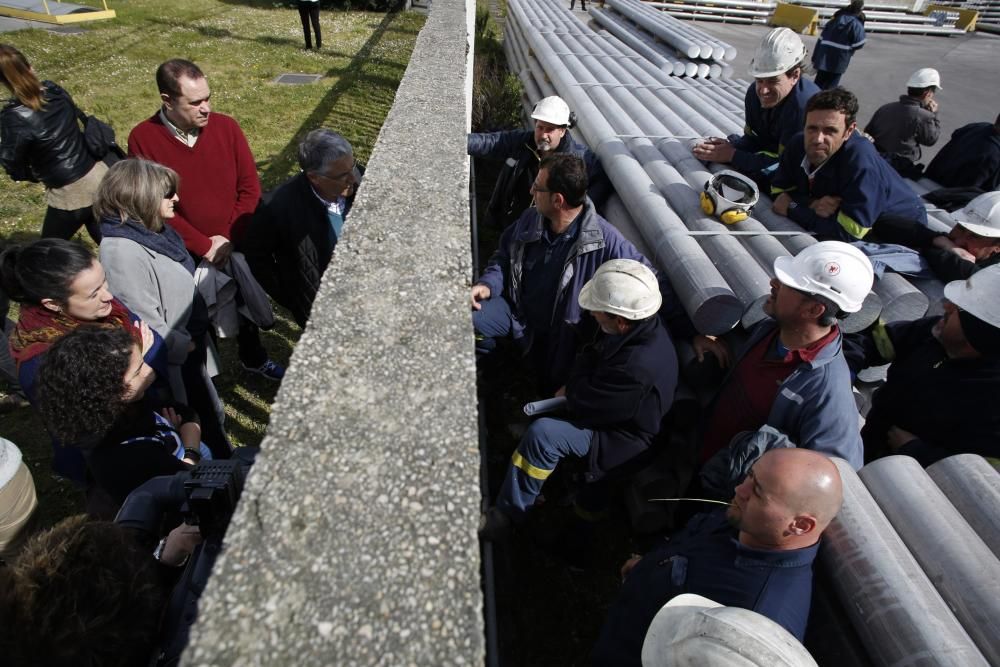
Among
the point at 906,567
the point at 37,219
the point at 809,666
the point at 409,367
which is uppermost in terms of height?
the point at 409,367

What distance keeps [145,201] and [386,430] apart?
2255 mm

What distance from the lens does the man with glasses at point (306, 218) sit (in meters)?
3.29

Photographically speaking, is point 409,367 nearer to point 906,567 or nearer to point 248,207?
point 906,567

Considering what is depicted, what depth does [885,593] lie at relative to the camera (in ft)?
5.62

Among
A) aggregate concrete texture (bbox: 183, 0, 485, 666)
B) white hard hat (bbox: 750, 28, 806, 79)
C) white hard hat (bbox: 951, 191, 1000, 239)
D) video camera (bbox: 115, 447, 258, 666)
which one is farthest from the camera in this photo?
white hard hat (bbox: 750, 28, 806, 79)

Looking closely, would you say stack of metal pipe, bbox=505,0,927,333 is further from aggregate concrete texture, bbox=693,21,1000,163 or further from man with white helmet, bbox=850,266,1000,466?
aggregate concrete texture, bbox=693,21,1000,163

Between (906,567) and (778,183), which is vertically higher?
(778,183)

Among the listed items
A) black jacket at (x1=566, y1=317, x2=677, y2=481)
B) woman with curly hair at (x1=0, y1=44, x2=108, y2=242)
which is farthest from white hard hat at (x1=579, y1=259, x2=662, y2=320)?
woman with curly hair at (x1=0, y1=44, x2=108, y2=242)

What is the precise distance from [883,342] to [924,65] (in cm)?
1946

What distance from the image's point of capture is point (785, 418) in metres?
2.36

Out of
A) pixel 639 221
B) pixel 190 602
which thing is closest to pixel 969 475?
pixel 639 221

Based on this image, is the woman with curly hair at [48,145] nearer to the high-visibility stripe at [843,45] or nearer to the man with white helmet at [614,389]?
the man with white helmet at [614,389]

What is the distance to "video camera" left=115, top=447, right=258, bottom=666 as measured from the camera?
1540 mm

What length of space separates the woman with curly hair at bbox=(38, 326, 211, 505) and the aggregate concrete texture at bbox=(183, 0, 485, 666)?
902mm
